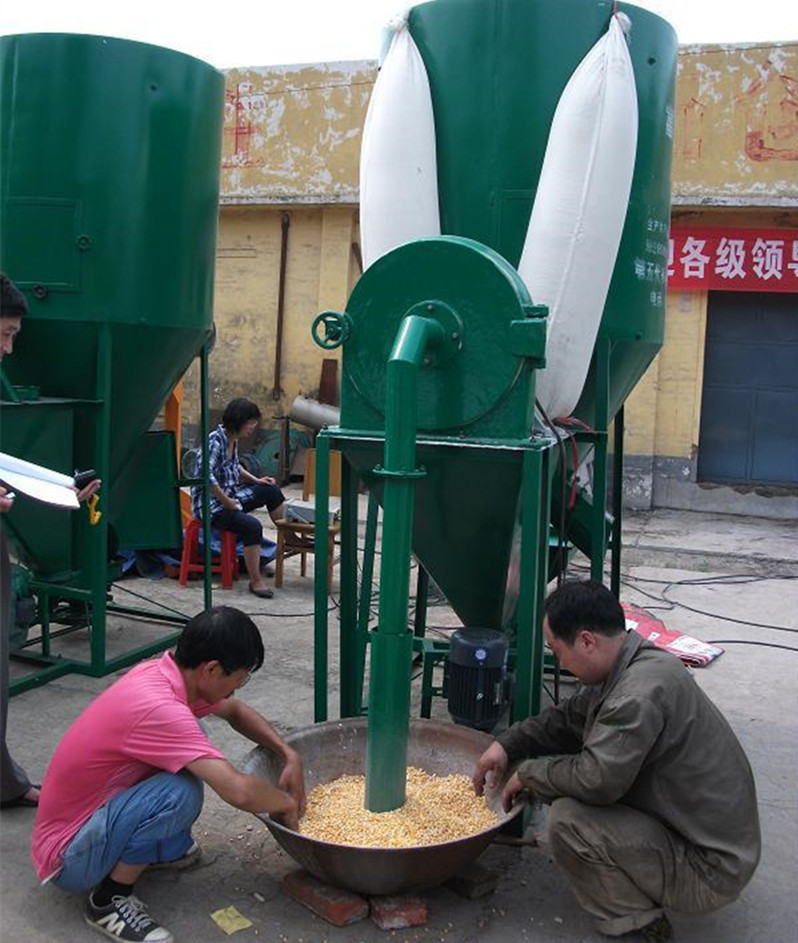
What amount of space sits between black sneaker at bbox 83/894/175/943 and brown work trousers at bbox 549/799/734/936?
3.46 ft

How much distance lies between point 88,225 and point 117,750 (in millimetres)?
2724

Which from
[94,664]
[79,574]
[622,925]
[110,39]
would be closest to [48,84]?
[110,39]

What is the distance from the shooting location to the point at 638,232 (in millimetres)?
4090

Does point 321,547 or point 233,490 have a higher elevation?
point 321,547

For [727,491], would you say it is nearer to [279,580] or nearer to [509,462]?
[279,580]

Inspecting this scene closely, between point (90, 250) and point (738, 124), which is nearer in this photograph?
point (90, 250)

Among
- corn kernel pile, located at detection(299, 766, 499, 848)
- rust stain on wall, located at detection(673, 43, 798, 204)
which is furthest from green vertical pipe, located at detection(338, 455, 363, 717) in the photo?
rust stain on wall, located at detection(673, 43, 798, 204)

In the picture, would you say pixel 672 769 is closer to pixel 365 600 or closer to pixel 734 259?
pixel 365 600

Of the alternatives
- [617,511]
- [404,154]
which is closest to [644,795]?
[617,511]

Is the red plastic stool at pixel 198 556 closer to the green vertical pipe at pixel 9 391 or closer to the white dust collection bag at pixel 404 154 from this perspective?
the green vertical pipe at pixel 9 391

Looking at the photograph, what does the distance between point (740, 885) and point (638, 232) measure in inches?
103

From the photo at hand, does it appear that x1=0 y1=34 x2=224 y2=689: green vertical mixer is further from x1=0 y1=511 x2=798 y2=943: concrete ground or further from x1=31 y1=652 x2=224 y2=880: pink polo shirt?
x1=31 y1=652 x2=224 y2=880: pink polo shirt

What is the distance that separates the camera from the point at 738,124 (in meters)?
9.91

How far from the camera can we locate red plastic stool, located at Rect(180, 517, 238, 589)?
654cm
